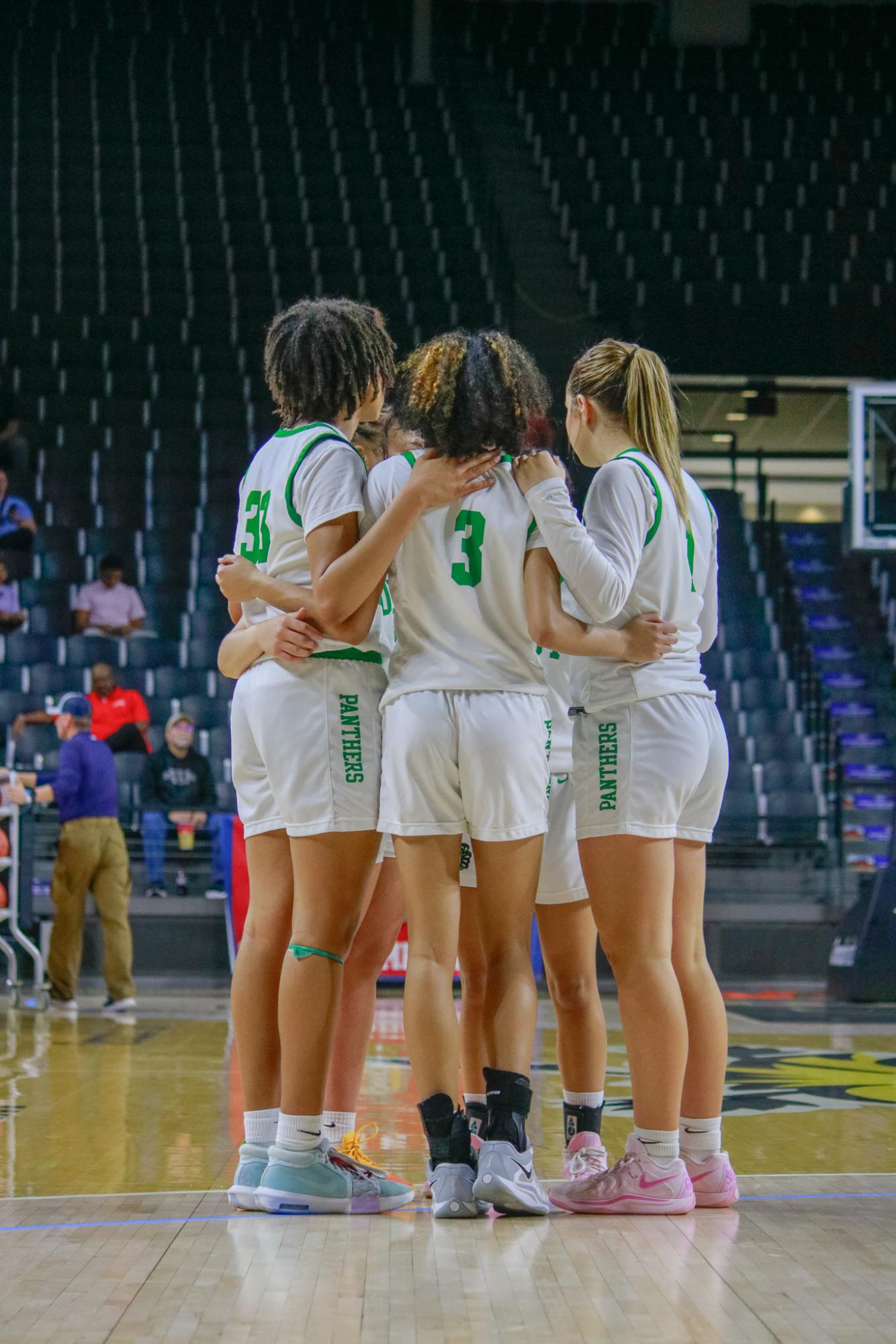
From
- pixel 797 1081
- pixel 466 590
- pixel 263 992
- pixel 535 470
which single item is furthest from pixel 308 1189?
pixel 797 1081

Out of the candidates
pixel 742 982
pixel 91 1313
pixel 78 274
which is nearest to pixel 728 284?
pixel 78 274

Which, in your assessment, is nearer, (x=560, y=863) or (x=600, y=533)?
(x=600, y=533)

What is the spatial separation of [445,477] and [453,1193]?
1.24m

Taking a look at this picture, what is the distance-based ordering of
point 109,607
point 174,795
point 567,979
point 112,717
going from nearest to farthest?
point 567,979
point 174,795
point 112,717
point 109,607

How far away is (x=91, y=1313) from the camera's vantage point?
2.09m

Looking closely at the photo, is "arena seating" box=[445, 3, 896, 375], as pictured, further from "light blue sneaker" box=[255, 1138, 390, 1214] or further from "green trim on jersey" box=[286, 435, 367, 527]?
"light blue sneaker" box=[255, 1138, 390, 1214]

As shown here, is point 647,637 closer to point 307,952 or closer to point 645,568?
point 645,568

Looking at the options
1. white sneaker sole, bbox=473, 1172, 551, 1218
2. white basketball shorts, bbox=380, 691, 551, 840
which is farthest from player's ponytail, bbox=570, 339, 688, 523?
white sneaker sole, bbox=473, 1172, 551, 1218

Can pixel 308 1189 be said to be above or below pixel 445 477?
below

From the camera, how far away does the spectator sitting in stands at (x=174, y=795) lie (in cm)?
912

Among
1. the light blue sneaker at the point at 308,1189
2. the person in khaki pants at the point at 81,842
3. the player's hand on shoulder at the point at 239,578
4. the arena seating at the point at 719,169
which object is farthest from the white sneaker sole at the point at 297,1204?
the arena seating at the point at 719,169

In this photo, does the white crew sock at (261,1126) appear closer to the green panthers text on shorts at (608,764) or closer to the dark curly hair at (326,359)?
the green panthers text on shorts at (608,764)

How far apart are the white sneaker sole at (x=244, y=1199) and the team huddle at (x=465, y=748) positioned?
0.01m

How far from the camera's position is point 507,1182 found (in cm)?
261
